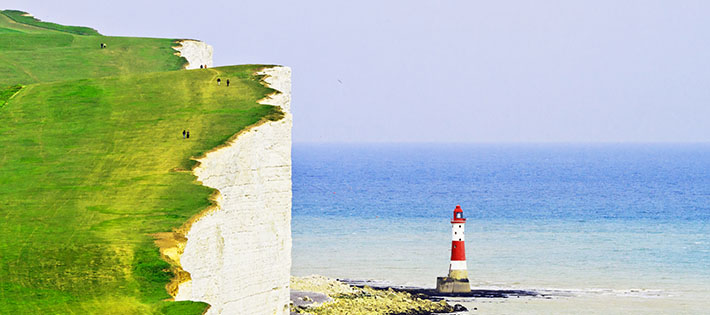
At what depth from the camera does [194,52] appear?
169 ft

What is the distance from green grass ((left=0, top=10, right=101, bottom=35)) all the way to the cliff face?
3006 cm

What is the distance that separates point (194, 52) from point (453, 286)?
1633cm

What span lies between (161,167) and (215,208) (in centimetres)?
343

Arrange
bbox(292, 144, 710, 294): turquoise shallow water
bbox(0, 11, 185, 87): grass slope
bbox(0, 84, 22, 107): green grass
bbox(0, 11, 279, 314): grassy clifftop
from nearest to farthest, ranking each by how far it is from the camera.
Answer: bbox(0, 11, 279, 314): grassy clifftop
bbox(0, 84, 22, 107): green grass
bbox(0, 11, 185, 87): grass slope
bbox(292, 144, 710, 294): turquoise shallow water

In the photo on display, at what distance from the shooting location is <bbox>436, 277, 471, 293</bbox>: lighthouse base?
53.7m

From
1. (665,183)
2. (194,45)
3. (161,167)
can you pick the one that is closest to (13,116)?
(161,167)

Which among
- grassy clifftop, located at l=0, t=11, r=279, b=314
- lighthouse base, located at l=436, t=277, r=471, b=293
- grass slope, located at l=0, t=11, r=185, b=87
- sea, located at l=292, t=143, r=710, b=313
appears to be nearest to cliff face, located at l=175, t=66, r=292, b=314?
grassy clifftop, located at l=0, t=11, r=279, b=314

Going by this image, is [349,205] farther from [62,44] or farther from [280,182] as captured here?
[280,182]

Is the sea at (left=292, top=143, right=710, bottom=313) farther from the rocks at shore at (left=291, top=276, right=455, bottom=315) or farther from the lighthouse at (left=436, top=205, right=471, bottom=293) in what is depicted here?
the rocks at shore at (left=291, top=276, right=455, bottom=315)

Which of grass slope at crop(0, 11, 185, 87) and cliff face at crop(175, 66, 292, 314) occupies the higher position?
grass slope at crop(0, 11, 185, 87)

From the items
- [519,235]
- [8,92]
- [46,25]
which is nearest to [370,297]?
[8,92]

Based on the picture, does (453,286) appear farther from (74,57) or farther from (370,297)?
(74,57)

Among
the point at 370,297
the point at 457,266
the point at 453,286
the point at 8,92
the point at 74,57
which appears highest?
the point at 74,57

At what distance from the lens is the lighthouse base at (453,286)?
53.7 metres
